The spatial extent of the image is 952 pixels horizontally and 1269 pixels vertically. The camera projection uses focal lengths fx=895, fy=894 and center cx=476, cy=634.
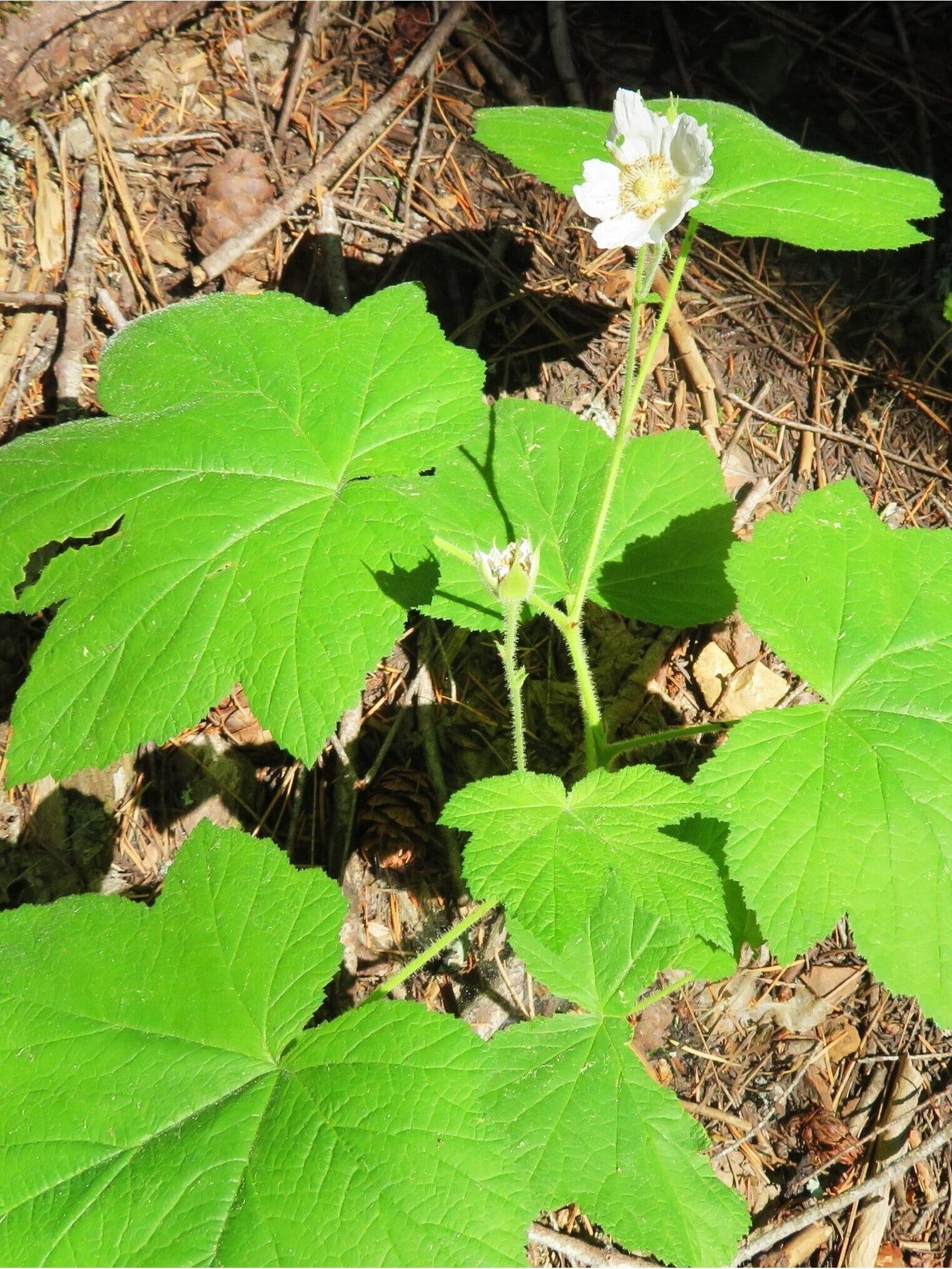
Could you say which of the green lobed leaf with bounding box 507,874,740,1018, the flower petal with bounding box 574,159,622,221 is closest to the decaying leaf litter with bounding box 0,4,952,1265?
the green lobed leaf with bounding box 507,874,740,1018

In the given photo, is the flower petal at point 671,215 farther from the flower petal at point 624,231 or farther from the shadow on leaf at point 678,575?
the shadow on leaf at point 678,575

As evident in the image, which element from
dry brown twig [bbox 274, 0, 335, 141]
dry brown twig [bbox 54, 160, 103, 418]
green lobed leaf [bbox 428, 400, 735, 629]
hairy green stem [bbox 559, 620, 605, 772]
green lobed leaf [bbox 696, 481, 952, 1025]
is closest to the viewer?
green lobed leaf [bbox 696, 481, 952, 1025]

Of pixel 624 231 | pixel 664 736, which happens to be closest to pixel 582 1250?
pixel 664 736

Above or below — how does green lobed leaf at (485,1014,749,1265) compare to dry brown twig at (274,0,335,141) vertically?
below

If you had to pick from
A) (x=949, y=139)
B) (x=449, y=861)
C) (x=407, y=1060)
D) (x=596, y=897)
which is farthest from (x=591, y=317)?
(x=407, y=1060)

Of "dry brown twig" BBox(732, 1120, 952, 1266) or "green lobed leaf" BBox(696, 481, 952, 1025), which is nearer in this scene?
"green lobed leaf" BBox(696, 481, 952, 1025)

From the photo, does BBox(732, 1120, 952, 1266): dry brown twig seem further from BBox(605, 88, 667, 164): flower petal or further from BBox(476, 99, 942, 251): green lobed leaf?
BBox(605, 88, 667, 164): flower petal

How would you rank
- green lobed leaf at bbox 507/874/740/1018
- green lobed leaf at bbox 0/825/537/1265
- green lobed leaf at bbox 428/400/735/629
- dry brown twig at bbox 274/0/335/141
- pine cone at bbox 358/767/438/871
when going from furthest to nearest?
dry brown twig at bbox 274/0/335/141 → pine cone at bbox 358/767/438/871 → green lobed leaf at bbox 428/400/735/629 → green lobed leaf at bbox 507/874/740/1018 → green lobed leaf at bbox 0/825/537/1265

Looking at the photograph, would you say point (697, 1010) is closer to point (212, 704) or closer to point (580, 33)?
point (212, 704)

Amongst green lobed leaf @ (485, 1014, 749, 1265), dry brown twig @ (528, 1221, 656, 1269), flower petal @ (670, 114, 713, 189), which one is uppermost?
flower petal @ (670, 114, 713, 189)
